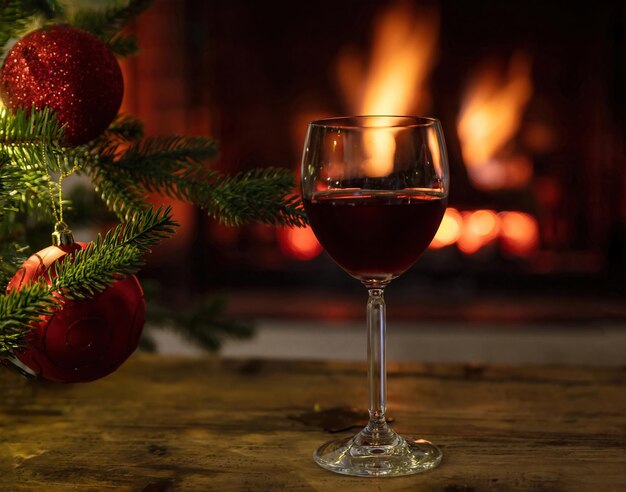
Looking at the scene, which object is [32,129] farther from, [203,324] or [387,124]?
[203,324]

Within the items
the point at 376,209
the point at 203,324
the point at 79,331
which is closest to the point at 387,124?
the point at 376,209

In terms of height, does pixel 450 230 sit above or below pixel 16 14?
below

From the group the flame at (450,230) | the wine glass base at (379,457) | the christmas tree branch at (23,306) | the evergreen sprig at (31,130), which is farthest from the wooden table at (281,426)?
the flame at (450,230)

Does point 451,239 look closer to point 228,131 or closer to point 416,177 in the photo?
point 228,131

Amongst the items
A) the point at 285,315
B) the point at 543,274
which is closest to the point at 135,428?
the point at 285,315

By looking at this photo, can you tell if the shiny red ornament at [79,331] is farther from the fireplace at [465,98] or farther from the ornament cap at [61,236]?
the fireplace at [465,98]

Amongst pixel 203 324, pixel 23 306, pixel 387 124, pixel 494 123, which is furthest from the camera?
pixel 494 123
